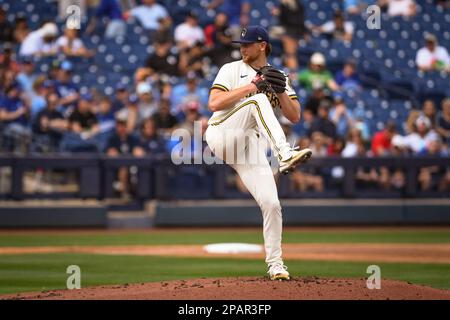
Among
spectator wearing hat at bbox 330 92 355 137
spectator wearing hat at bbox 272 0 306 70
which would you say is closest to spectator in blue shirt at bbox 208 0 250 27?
spectator wearing hat at bbox 272 0 306 70

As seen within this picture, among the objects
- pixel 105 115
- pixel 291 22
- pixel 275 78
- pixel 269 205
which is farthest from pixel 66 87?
pixel 275 78

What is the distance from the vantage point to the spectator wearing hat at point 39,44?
1664 centimetres

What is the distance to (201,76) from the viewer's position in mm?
17000

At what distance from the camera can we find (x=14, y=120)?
1482cm

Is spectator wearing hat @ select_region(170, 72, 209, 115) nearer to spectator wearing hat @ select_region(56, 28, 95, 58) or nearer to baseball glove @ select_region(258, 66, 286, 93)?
spectator wearing hat @ select_region(56, 28, 95, 58)

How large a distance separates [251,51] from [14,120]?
27.5 feet

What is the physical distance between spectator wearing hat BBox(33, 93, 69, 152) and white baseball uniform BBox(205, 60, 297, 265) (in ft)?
26.1

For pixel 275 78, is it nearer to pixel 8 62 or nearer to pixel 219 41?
pixel 8 62

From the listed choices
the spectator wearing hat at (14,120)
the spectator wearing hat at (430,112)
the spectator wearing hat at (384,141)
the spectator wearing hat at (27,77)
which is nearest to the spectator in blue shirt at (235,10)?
the spectator wearing hat at (384,141)

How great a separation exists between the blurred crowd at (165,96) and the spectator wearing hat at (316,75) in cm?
2

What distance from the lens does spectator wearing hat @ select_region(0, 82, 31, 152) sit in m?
14.7

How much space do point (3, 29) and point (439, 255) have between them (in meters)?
9.34

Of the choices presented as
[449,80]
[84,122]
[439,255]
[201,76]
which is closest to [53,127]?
[84,122]

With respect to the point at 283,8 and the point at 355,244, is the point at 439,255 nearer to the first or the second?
the point at 355,244
